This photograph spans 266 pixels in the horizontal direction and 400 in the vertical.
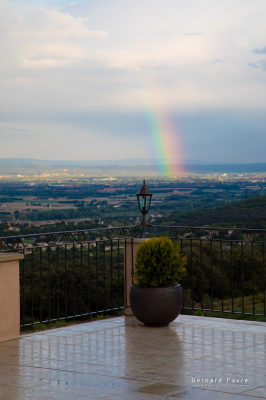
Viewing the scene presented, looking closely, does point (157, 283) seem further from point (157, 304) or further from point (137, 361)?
point (137, 361)

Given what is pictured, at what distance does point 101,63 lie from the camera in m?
22.0

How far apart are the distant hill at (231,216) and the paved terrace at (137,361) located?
18.4 m

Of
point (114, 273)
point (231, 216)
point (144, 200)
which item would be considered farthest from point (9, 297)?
point (231, 216)

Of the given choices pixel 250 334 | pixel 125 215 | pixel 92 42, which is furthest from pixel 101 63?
pixel 250 334

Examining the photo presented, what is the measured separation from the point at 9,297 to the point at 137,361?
1798 mm

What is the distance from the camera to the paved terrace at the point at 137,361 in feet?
13.5

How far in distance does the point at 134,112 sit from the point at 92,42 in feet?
26.6

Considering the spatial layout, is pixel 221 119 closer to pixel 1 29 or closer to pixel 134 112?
pixel 134 112

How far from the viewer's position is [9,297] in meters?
6.02

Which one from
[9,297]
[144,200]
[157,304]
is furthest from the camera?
[144,200]

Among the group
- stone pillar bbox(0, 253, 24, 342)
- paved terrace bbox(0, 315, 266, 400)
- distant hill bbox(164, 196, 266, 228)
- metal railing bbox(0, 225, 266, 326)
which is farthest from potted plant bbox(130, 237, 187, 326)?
distant hill bbox(164, 196, 266, 228)

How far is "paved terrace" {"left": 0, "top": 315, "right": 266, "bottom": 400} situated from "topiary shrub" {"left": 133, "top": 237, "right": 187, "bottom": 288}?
23.7 inches

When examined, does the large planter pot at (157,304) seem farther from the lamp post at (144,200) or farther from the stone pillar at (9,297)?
the stone pillar at (9,297)

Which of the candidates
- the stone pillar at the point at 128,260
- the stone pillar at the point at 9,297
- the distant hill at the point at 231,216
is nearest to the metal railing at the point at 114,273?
the stone pillar at the point at 128,260
